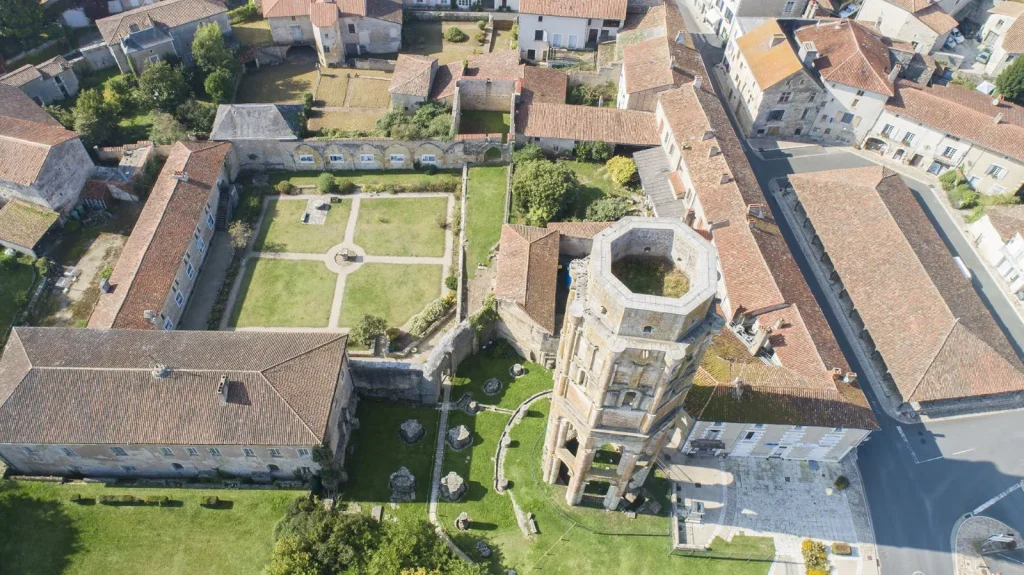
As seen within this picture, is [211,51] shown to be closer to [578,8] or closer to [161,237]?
[161,237]

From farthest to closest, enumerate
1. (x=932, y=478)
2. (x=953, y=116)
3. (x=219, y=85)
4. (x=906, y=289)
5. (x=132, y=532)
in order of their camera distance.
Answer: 1. (x=219, y=85)
2. (x=953, y=116)
3. (x=906, y=289)
4. (x=932, y=478)
5. (x=132, y=532)

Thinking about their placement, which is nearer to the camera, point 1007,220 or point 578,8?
point 1007,220

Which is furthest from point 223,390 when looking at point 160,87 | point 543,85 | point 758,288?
point 543,85

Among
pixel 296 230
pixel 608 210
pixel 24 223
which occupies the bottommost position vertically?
pixel 296 230

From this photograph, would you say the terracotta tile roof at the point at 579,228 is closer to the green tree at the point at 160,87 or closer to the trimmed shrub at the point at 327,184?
the trimmed shrub at the point at 327,184

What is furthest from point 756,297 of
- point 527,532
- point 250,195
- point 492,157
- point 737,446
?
point 250,195

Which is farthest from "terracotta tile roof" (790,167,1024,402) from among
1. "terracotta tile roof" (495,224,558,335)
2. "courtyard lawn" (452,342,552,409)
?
"courtyard lawn" (452,342,552,409)

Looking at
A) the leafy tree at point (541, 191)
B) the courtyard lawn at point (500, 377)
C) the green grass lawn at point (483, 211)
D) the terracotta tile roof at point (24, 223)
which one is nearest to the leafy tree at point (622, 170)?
the leafy tree at point (541, 191)
